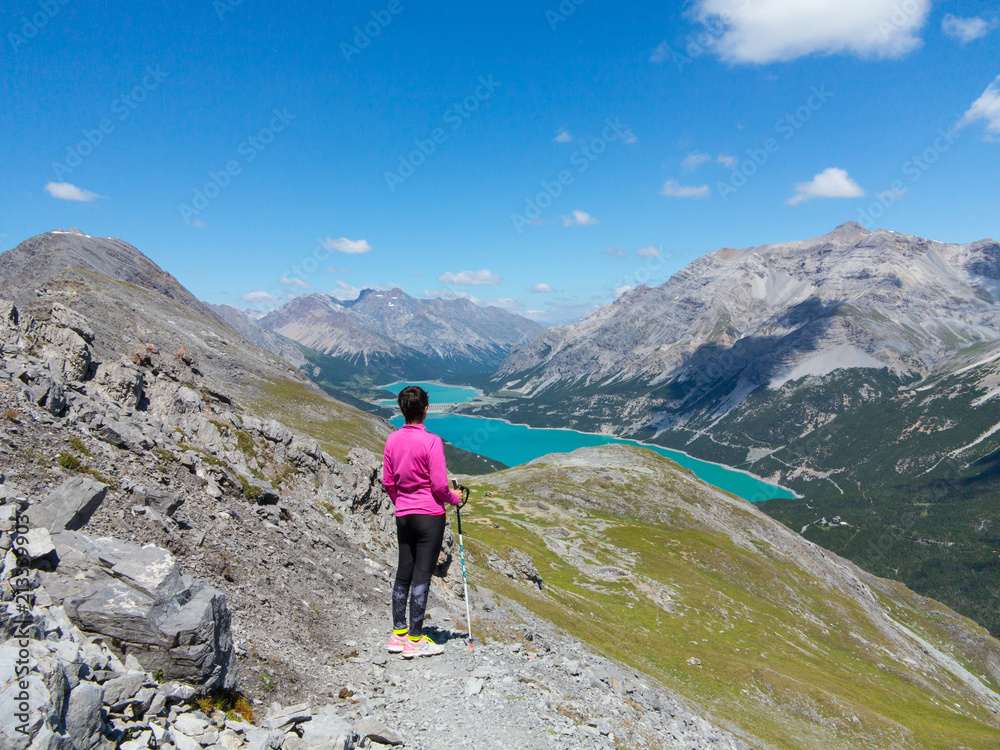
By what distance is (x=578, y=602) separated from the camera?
5400cm

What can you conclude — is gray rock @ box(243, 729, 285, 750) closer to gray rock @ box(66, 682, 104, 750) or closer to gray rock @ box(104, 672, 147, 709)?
gray rock @ box(104, 672, 147, 709)

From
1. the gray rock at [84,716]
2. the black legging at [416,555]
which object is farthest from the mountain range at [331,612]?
the black legging at [416,555]

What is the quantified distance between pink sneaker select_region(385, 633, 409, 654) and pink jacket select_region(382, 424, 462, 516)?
3.97 m

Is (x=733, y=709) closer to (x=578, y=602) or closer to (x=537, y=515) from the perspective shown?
(x=578, y=602)

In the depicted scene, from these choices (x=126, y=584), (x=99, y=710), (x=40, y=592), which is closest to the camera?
(x=99, y=710)

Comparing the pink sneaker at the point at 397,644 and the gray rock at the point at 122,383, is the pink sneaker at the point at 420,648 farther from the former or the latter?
the gray rock at the point at 122,383

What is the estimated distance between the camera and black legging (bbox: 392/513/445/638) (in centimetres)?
1329

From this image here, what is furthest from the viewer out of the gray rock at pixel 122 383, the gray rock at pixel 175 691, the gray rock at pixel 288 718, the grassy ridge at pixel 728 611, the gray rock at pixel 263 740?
the grassy ridge at pixel 728 611

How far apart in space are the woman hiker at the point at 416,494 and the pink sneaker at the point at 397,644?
1207 mm

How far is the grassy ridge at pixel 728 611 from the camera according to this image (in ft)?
147

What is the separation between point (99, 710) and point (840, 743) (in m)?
55.3

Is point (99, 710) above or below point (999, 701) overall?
above

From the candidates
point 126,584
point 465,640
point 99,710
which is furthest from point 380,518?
point 99,710

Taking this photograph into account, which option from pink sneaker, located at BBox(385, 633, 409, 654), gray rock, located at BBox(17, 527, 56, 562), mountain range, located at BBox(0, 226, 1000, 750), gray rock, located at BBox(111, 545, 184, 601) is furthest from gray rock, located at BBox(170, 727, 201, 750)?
pink sneaker, located at BBox(385, 633, 409, 654)
